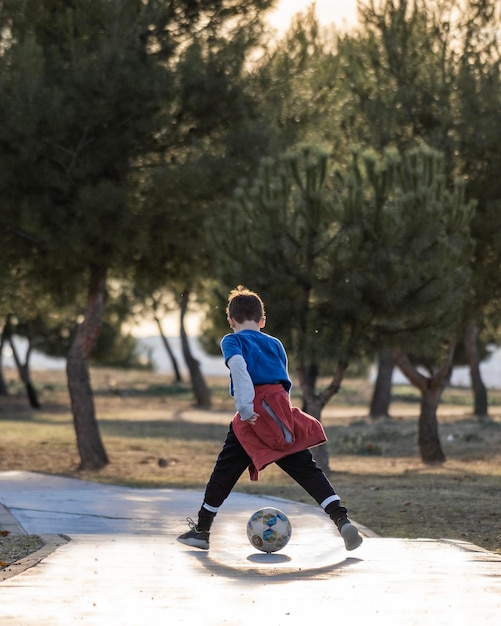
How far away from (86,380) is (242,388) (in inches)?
461

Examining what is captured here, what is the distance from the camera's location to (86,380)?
18.2 metres

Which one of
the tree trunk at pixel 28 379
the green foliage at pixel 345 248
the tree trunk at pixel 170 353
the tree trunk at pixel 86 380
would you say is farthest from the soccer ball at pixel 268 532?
the tree trunk at pixel 170 353

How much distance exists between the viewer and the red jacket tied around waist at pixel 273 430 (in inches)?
273

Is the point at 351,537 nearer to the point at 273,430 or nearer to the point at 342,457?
the point at 273,430

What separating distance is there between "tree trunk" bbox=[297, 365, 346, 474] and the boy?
8.88 meters

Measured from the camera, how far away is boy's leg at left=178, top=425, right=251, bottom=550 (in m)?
7.18

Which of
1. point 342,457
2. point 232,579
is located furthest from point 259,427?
point 342,457

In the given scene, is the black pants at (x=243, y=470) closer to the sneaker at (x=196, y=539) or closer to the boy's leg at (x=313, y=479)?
the boy's leg at (x=313, y=479)

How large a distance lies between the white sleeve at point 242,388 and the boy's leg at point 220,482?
0.42 m

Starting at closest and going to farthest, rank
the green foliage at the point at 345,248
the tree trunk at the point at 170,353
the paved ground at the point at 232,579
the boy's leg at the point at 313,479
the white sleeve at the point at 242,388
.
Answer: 1. the paved ground at the point at 232,579
2. the white sleeve at the point at 242,388
3. the boy's leg at the point at 313,479
4. the green foliage at the point at 345,248
5. the tree trunk at the point at 170,353

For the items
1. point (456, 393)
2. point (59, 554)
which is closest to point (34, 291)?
point (59, 554)

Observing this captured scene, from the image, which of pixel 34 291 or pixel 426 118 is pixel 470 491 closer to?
pixel 426 118

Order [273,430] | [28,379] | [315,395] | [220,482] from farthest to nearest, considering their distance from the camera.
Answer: [28,379] < [315,395] < [220,482] < [273,430]

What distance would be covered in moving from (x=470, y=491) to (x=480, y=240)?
6.61 metres
